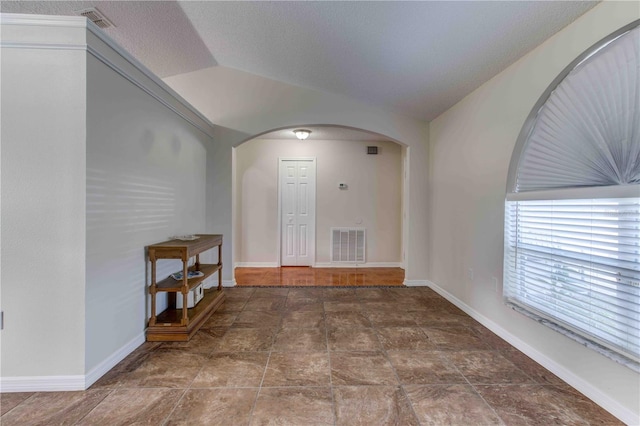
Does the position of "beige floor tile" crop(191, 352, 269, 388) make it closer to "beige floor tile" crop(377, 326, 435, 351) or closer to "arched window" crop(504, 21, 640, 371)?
"beige floor tile" crop(377, 326, 435, 351)

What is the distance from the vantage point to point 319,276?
4637mm

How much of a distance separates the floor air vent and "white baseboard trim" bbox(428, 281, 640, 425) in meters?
2.59

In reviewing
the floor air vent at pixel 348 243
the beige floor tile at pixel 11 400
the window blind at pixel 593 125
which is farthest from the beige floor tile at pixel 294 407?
the floor air vent at pixel 348 243

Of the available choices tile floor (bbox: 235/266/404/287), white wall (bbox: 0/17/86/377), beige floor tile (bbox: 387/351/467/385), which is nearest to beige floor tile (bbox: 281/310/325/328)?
beige floor tile (bbox: 387/351/467/385)

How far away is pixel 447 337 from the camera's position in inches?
96.9

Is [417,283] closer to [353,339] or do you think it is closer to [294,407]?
[353,339]

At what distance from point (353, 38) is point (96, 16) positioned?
2476mm

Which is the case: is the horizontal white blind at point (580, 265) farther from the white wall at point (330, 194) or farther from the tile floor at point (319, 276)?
the white wall at point (330, 194)

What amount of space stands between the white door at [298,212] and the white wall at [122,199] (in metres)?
2.60

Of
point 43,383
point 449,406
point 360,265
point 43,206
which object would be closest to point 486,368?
point 449,406

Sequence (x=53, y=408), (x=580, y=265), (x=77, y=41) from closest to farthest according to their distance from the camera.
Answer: (x=53, y=408) → (x=77, y=41) → (x=580, y=265)

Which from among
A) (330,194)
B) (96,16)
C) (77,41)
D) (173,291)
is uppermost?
(96,16)

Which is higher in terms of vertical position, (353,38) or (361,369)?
(353,38)

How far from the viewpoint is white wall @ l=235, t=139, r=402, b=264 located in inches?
208
